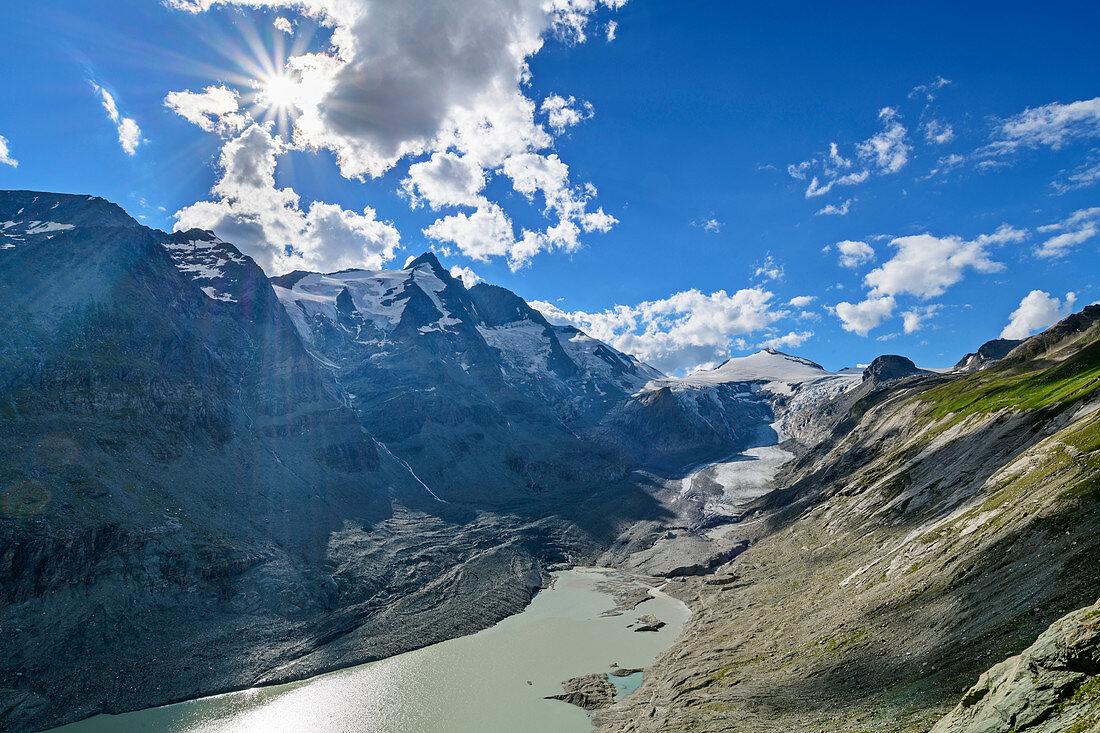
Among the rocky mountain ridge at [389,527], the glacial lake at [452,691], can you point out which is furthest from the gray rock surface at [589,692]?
the rocky mountain ridge at [389,527]

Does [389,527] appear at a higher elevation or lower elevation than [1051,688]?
higher

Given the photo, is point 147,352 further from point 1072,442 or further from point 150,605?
point 1072,442

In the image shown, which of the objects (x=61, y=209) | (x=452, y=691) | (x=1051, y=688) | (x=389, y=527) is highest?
(x=61, y=209)

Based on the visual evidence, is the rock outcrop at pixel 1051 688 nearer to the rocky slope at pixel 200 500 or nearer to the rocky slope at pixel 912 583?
the rocky slope at pixel 912 583

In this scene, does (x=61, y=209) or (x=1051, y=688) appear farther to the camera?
(x=61, y=209)

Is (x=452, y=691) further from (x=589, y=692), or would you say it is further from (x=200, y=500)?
(x=200, y=500)

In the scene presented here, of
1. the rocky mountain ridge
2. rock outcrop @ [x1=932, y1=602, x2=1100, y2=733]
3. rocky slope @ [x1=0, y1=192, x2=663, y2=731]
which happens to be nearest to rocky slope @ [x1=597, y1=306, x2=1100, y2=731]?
the rocky mountain ridge

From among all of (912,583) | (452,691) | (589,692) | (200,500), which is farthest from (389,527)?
(912,583)
